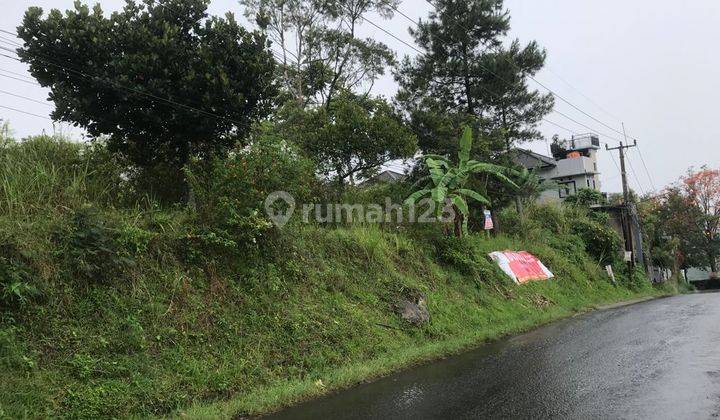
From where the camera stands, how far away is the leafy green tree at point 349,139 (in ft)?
51.1

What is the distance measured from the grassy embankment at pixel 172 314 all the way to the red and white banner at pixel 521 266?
18.5 feet

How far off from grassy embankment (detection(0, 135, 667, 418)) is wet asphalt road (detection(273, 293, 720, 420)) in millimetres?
736

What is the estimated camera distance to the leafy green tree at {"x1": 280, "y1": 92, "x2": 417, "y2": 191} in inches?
614

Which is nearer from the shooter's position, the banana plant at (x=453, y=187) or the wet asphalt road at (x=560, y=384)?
the wet asphalt road at (x=560, y=384)

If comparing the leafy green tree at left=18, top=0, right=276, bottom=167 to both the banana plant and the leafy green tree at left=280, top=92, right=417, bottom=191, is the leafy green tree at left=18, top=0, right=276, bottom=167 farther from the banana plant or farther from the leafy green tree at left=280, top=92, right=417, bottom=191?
the banana plant

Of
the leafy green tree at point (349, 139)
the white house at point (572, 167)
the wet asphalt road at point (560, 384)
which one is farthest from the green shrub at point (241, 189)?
the white house at point (572, 167)

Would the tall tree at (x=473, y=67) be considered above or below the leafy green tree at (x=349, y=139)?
above

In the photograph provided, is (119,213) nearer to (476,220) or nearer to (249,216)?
(249,216)

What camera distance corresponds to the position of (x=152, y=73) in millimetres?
9594

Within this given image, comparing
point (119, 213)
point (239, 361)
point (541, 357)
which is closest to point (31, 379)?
point (239, 361)

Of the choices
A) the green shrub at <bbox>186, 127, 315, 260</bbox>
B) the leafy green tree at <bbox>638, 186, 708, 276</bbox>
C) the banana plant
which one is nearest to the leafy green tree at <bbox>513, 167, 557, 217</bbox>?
the banana plant

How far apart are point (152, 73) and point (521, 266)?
1475cm

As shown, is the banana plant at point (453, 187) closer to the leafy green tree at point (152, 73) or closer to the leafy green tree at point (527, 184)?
the leafy green tree at point (527, 184)

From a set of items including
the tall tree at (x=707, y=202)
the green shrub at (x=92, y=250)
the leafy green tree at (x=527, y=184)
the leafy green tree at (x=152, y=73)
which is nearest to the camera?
the green shrub at (x=92, y=250)
